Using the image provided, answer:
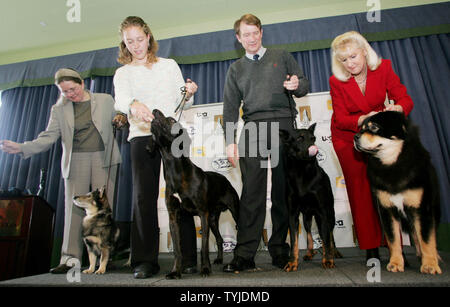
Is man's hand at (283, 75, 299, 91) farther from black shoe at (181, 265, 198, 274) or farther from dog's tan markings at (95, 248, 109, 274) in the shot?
dog's tan markings at (95, 248, 109, 274)

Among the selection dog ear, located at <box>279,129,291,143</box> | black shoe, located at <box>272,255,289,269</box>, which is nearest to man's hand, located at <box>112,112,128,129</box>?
dog ear, located at <box>279,129,291,143</box>

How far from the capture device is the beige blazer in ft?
9.22

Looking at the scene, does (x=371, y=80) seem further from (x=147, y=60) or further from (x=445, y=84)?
(x=445, y=84)

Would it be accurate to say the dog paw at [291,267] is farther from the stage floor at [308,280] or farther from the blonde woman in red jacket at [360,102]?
the blonde woman in red jacket at [360,102]

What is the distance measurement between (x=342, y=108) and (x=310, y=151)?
0.49 metres

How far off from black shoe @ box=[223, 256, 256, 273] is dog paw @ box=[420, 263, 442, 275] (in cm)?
110

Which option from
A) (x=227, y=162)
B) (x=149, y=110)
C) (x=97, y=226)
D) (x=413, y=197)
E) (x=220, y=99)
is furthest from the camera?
(x=220, y=99)

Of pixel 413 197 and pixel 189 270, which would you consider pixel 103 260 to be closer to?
pixel 189 270

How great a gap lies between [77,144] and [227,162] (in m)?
2.06

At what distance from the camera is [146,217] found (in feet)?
6.83

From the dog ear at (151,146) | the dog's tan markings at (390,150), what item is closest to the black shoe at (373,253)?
the dog's tan markings at (390,150)

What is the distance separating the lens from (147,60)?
2289 mm

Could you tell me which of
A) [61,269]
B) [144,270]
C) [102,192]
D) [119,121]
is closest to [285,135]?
[144,270]

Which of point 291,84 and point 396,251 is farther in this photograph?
point 291,84
